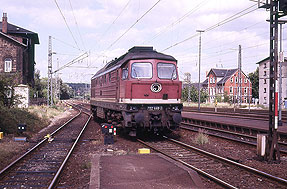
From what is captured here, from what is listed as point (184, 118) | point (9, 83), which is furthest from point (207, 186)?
point (184, 118)

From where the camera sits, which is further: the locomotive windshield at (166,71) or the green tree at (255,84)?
the green tree at (255,84)

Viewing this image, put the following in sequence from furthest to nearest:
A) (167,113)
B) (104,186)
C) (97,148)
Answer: (167,113) → (97,148) → (104,186)

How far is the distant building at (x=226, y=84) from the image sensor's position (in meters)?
70.5

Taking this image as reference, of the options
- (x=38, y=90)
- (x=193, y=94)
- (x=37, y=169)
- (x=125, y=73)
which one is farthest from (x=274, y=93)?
(x=38, y=90)

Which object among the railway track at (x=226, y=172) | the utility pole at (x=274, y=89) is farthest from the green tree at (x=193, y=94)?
the utility pole at (x=274, y=89)

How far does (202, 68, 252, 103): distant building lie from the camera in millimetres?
70500

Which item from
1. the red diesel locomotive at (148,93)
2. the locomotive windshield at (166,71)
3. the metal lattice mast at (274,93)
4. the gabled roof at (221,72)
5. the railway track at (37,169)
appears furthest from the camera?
the gabled roof at (221,72)

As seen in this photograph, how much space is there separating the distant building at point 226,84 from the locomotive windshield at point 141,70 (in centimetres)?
5583

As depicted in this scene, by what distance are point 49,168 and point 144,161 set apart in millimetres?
2659

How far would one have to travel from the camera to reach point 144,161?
28.3 feet

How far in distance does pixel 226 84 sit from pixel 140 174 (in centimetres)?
6649

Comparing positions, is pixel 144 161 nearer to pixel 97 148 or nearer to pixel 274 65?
pixel 97 148

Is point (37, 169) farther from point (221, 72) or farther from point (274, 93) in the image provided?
point (221, 72)

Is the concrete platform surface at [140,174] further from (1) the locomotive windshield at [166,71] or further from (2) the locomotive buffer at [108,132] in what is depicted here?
(1) the locomotive windshield at [166,71]
